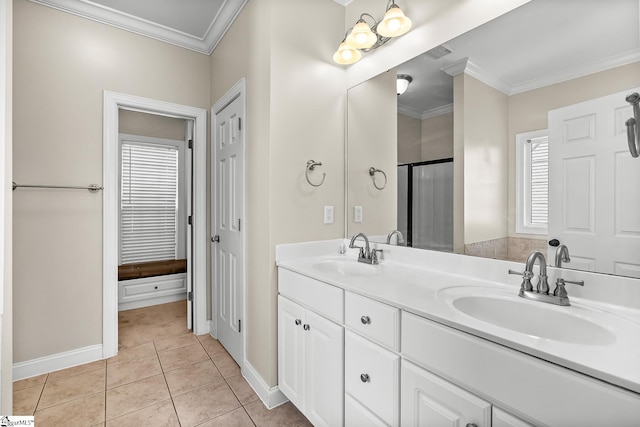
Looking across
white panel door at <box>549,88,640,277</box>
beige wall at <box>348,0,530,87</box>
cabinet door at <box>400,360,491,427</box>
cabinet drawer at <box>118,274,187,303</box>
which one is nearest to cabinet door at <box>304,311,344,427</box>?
cabinet door at <box>400,360,491,427</box>

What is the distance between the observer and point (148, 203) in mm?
3920

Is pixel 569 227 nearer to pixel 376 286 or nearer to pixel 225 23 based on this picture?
pixel 376 286

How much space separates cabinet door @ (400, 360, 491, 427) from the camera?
858 mm

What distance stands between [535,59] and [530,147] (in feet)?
1.19

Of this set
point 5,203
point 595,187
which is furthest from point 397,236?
point 5,203

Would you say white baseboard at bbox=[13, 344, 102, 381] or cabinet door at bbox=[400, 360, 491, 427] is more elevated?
cabinet door at bbox=[400, 360, 491, 427]

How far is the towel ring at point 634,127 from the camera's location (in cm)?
100

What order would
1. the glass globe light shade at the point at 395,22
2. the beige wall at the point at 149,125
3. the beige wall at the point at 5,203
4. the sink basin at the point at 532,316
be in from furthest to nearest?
→ the beige wall at the point at 149,125 → the glass globe light shade at the point at 395,22 → the beige wall at the point at 5,203 → the sink basin at the point at 532,316

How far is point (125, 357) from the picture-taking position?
2406 mm

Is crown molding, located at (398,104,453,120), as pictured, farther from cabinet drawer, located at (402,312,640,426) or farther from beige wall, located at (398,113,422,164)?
cabinet drawer, located at (402,312,640,426)

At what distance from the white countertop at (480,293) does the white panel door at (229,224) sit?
62cm

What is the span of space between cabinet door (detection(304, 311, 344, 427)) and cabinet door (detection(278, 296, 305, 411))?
0.18ft

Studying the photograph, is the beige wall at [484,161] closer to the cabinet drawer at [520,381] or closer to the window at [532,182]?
the window at [532,182]

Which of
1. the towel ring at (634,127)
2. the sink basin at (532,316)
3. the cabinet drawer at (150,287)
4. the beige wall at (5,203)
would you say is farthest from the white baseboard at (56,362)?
the towel ring at (634,127)
